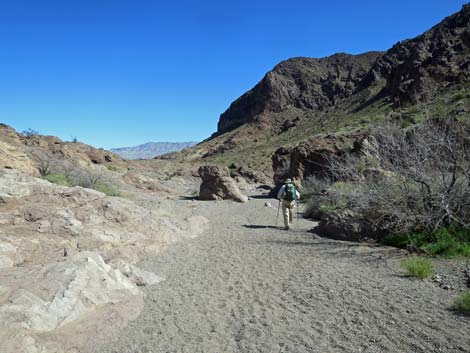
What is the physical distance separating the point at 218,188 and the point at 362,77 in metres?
71.1

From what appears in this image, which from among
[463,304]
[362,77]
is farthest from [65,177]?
[362,77]

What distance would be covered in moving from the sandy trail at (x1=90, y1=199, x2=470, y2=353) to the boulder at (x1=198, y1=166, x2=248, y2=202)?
12.0 metres

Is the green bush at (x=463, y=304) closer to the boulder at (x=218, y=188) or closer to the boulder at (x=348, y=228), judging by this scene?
the boulder at (x=348, y=228)

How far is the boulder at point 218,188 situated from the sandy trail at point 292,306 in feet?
39.3

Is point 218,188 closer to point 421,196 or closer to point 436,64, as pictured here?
point 421,196

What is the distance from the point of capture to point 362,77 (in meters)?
82.1

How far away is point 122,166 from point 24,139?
34.4ft

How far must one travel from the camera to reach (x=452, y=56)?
134 feet

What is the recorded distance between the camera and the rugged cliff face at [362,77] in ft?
129

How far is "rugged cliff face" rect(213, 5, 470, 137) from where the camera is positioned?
39219 mm

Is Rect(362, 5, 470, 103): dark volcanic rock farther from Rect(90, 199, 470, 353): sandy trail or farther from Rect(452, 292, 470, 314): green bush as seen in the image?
Rect(452, 292, 470, 314): green bush

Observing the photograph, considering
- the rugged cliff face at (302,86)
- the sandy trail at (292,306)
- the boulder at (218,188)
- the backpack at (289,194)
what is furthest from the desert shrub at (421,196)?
the rugged cliff face at (302,86)

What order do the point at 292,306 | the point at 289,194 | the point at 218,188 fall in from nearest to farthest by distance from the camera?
the point at 292,306 → the point at 289,194 → the point at 218,188

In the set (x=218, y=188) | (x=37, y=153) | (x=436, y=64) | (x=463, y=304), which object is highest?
(x=436, y=64)
